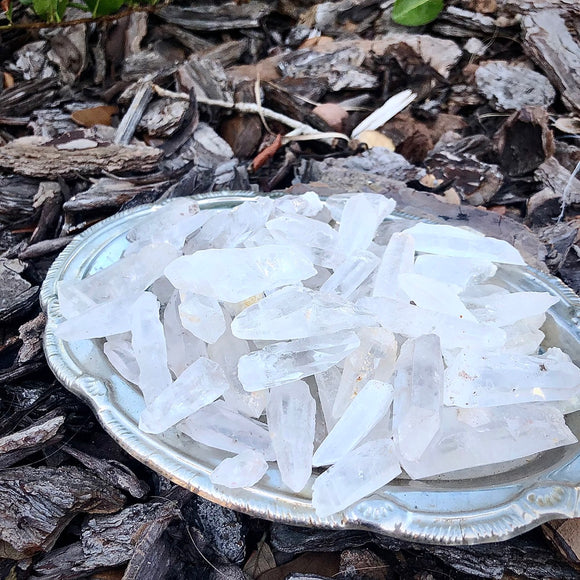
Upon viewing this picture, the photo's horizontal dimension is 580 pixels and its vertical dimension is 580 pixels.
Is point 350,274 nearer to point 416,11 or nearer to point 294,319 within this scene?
point 294,319

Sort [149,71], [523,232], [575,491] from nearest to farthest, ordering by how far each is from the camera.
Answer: [575,491], [523,232], [149,71]

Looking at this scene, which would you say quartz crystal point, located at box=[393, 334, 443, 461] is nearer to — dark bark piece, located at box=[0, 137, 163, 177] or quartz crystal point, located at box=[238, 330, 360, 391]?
quartz crystal point, located at box=[238, 330, 360, 391]

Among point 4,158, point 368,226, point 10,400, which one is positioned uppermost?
point 368,226

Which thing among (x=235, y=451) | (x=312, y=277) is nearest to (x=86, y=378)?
(x=235, y=451)

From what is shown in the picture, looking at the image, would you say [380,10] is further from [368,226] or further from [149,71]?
[368,226]

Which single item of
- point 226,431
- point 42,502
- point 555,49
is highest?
point 555,49

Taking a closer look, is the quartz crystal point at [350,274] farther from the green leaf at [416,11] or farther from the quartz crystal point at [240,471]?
the green leaf at [416,11]

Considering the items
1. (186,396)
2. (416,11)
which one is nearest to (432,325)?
(186,396)
